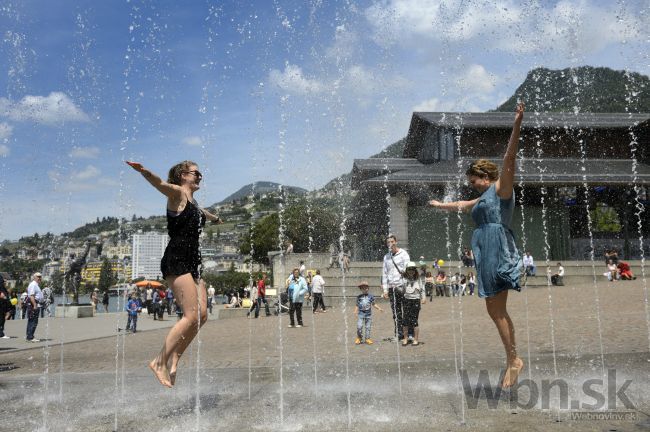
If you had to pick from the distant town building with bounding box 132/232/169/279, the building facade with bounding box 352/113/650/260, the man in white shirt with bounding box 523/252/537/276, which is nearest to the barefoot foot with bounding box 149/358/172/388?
the distant town building with bounding box 132/232/169/279

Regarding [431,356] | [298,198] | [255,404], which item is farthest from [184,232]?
[298,198]

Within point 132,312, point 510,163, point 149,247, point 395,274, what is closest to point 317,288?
point 132,312

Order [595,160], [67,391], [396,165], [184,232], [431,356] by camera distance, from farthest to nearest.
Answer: [396,165], [595,160], [431,356], [67,391], [184,232]

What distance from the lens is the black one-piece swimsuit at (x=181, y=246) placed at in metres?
4.16

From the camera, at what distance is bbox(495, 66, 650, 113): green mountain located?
40844mm

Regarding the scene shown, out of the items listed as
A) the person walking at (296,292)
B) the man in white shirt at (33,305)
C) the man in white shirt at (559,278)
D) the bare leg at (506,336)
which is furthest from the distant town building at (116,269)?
the man in white shirt at (559,278)

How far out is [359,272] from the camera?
25312mm

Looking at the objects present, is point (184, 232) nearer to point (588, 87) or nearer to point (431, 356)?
point (431, 356)

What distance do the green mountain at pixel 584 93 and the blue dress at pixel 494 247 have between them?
34.6 meters

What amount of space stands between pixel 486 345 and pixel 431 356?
1402 mm

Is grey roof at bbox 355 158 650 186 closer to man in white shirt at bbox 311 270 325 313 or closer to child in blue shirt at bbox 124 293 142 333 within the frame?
man in white shirt at bbox 311 270 325 313

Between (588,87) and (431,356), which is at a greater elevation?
(588,87)

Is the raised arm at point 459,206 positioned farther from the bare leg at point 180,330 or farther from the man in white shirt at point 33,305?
the man in white shirt at point 33,305

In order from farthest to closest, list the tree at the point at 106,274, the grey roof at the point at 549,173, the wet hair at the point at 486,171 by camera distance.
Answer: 1. the tree at the point at 106,274
2. the grey roof at the point at 549,173
3. the wet hair at the point at 486,171
